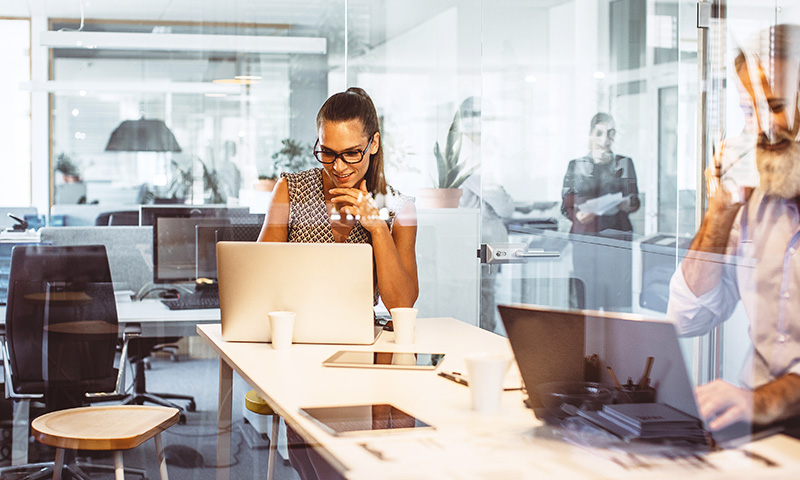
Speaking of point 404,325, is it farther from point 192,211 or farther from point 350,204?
point 192,211

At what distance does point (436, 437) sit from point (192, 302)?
7.34 ft

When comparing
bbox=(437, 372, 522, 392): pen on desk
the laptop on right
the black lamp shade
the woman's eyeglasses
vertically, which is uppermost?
the black lamp shade

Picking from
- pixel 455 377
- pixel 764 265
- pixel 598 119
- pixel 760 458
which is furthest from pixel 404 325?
pixel 598 119

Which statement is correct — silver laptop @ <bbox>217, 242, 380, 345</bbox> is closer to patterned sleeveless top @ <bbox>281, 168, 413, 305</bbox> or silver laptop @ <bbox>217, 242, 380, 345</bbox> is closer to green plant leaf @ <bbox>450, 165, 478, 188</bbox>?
patterned sleeveless top @ <bbox>281, 168, 413, 305</bbox>

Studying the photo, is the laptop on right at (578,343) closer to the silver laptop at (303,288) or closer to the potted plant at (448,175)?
the silver laptop at (303,288)

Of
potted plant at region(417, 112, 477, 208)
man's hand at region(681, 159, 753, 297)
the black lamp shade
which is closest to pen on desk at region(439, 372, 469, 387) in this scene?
man's hand at region(681, 159, 753, 297)

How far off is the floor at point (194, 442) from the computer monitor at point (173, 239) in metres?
0.36

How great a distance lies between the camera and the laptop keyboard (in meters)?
3.15

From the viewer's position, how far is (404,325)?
179 centimetres

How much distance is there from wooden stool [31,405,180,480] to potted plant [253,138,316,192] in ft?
4.37

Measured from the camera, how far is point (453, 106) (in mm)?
3322

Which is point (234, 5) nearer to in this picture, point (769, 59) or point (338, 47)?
point (338, 47)

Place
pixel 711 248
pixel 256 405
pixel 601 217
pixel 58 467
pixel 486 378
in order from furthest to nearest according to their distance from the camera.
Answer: pixel 601 217
pixel 58 467
pixel 256 405
pixel 711 248
pixel 486 378

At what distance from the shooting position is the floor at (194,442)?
8.67 feet
